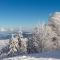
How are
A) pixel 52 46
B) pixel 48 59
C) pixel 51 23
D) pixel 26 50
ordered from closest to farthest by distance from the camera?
pixel 48 59
pixel 26 50
pixel 52 46
pixel 51 23

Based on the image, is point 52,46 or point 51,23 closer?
point 52,46

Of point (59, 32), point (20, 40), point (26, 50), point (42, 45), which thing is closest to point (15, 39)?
point (20, 40)

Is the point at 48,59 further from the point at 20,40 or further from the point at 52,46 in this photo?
the point at 52,46

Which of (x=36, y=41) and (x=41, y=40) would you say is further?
(x=41, y=40)

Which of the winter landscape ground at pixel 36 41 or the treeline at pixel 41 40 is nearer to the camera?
the winter landscape ground at pixel 36 41

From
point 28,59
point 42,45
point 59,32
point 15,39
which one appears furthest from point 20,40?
point 28,59

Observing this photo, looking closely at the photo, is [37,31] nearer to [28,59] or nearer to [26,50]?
[26,50]

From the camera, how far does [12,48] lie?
41344 mm

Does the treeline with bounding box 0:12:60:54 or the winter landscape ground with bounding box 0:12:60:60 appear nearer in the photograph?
the winter landscape ground with bounding box 0:12:60:60

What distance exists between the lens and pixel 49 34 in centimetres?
4638

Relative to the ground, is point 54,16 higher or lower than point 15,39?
higher

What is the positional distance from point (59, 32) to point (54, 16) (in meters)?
5.17

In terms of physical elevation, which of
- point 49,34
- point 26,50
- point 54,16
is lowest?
point 26,50

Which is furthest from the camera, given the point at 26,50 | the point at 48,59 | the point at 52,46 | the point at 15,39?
the point at 52,46
